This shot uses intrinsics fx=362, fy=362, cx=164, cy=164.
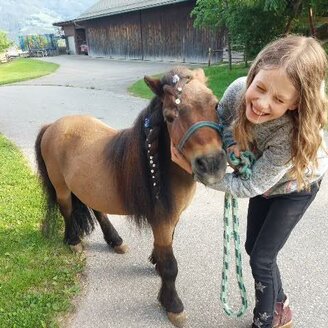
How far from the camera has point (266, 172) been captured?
5.74 ft

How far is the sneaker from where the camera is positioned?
2342mm

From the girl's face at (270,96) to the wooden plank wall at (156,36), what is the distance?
18.3 meters

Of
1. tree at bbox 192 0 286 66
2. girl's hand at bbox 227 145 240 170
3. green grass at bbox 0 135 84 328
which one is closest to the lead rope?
girl's hand at bbox 227 145 240 170

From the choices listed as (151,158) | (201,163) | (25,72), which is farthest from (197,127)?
(25,72)

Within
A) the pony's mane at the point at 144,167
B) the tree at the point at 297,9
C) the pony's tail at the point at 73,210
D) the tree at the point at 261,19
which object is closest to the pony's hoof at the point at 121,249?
the pony's tail at the point at 73,210

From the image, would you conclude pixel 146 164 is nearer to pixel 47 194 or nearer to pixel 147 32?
pixel 47 194

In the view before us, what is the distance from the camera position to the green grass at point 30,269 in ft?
8.55

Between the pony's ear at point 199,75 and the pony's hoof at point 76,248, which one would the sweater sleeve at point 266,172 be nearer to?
the pony's ear at point 199,75

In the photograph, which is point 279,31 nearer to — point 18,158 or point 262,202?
point 18,158

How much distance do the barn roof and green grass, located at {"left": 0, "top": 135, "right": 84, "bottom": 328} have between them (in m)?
19.0

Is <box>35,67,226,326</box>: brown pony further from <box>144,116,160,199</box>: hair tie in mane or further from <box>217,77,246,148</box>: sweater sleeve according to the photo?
<box>217,77,246,148</box>: sweater sleeve

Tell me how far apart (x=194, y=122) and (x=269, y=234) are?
0.80 m

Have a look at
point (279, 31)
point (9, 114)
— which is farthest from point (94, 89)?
point (279, 31)

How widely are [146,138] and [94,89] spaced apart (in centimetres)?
1166
